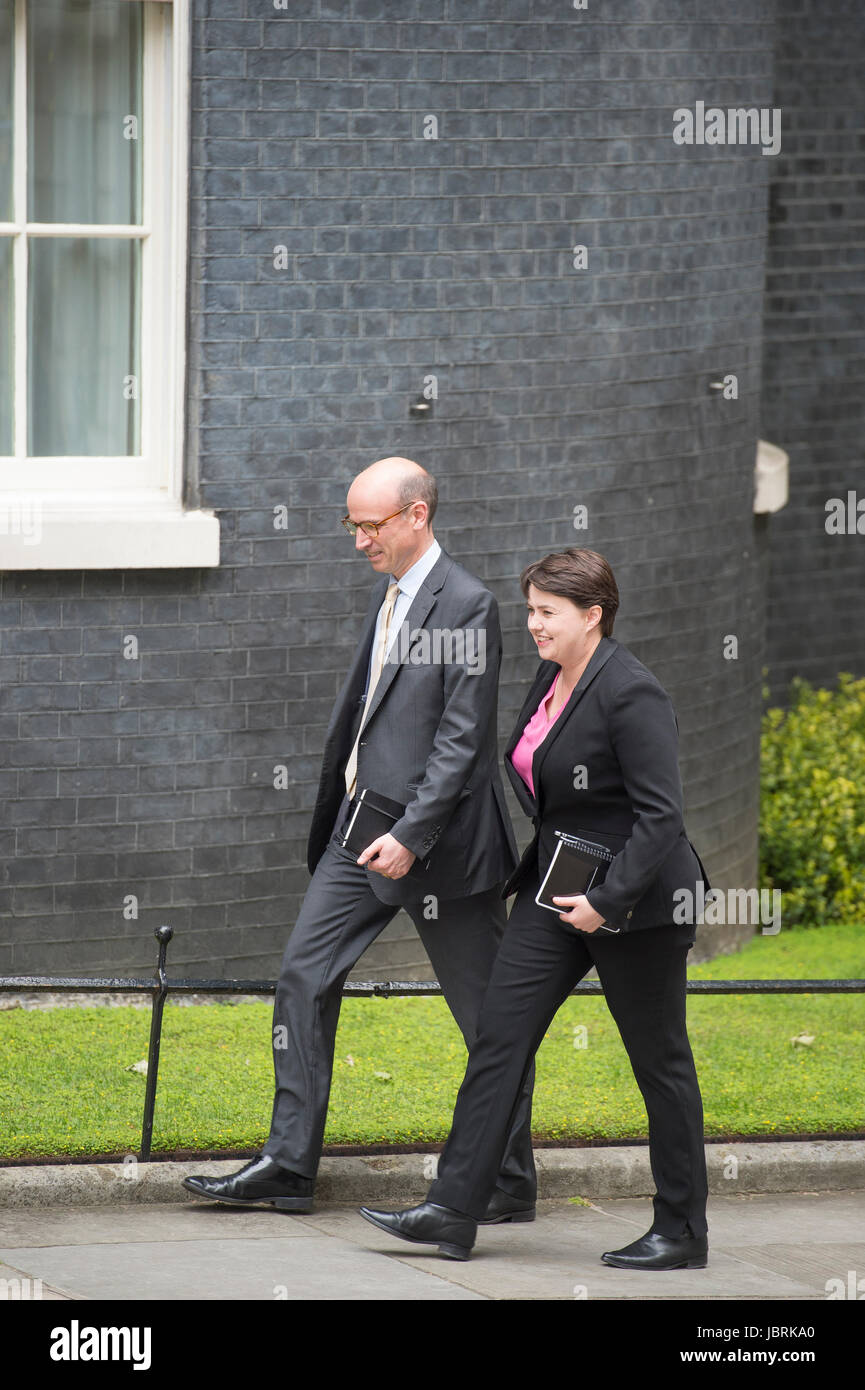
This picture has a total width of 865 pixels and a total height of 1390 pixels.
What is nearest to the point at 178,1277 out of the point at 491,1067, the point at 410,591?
the point at 491,1067

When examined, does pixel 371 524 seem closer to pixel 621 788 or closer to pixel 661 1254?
pixel 621 788

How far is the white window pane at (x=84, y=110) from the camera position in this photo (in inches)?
303

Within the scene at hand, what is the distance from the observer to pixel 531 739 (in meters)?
5.38

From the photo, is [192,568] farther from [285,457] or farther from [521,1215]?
[521,1215]

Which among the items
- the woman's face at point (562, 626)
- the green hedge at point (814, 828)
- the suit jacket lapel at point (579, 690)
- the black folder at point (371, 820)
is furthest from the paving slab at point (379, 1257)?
the green hedge at point (814, 828)

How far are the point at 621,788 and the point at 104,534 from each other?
313 cm

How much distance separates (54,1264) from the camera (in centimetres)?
516

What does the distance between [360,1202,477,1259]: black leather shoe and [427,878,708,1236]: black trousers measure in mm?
31

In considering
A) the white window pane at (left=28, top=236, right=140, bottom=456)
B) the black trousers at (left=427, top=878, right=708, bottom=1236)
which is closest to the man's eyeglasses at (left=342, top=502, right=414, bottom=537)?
the black trousers at (left=427, top=878, right=708, bottom=1236)

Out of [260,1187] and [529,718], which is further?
[260,1187]

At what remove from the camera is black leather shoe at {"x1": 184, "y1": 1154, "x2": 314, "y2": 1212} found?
557 centimetres

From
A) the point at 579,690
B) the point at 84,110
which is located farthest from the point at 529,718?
the point at 84,110

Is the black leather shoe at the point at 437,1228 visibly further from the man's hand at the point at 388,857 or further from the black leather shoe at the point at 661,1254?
the man's hand at the point at 388,857

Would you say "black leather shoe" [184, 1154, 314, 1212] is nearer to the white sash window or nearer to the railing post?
the railing post
